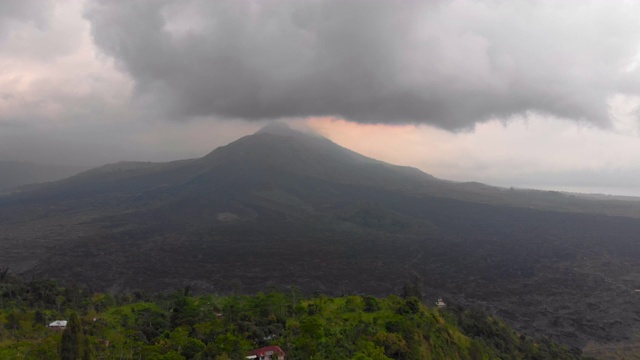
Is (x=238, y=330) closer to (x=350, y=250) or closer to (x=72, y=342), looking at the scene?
(x=72, y=342)

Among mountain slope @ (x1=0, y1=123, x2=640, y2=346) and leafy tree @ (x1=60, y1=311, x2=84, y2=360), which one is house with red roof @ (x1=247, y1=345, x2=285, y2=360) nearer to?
leafy tree @ (x1=60, y1=311, x2=84, y2=360)

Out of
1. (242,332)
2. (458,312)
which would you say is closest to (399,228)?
(458,312)

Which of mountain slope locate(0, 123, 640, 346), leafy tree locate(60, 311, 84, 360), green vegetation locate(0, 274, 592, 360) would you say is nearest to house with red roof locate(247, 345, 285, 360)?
green vegetation locate(0, 274, 592, 360)

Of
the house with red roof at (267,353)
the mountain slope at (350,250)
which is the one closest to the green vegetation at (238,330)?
the house with red roof at (267,353)

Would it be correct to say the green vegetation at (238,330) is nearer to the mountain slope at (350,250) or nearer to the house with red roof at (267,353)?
the house with red roof at (267,353)

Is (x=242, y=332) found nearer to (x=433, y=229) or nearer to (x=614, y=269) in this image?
(x=614, y=269)
